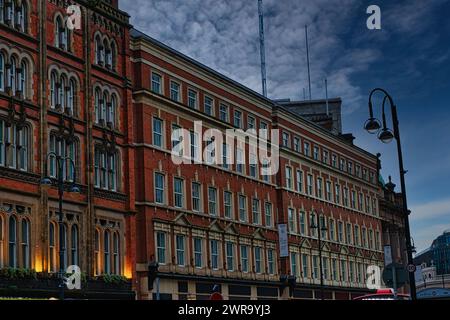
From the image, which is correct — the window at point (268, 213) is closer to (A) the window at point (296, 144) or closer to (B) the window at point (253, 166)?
(B) the window at point (253, 166)

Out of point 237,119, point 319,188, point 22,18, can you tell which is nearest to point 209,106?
point 237,119

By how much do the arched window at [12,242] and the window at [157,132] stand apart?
14.0m

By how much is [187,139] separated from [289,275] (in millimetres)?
17878

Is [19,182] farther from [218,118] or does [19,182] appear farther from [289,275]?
[289,275]

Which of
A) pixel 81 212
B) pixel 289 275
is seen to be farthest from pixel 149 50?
pixel 289 275

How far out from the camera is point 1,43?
37.8 metres

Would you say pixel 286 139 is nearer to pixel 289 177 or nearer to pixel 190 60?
pixel 289 177

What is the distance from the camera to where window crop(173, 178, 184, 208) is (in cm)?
5107

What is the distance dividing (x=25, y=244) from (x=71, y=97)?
9090mm

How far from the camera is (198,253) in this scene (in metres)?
52.6

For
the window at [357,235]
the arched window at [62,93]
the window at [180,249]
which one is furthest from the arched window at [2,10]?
the window at [357,235]
